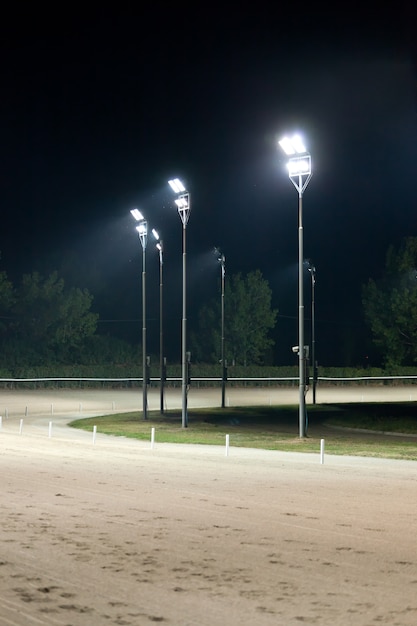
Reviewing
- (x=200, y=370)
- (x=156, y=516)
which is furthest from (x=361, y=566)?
(x=200, y=370)

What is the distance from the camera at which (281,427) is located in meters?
40.0

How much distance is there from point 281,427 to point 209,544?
28.3 m

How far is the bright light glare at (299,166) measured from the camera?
1174 inches

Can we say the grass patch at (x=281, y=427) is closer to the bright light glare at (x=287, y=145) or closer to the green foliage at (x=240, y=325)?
the bright light glare at (x=287, y=145)

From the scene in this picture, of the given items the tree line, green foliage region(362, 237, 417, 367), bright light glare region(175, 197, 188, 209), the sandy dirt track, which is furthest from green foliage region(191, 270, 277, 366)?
the sandy dirt track

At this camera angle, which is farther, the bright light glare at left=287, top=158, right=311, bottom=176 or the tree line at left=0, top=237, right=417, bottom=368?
the tree line at left=0, top=237, right=417, bottom=368

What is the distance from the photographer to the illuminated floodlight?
29453 mm

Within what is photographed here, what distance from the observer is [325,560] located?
11.0 meters

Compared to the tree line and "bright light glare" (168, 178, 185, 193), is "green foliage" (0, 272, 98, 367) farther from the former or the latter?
"bright light glare" (168, 178, 185, 193)

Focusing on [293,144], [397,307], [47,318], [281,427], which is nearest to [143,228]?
[281,427]

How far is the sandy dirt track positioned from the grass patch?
6.13 metres

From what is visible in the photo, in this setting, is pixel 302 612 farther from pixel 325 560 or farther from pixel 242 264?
pixel 242 264

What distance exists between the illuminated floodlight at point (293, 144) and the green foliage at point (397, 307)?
71.4 meters

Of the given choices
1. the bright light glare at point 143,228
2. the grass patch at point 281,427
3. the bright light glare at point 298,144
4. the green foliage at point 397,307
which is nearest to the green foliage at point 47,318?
the green foliage at point 397,307
